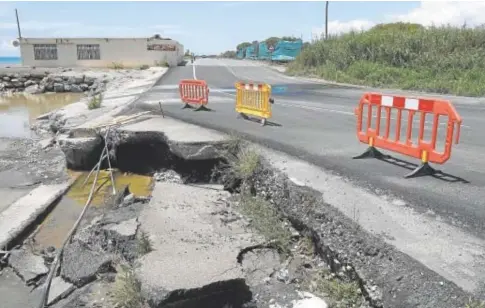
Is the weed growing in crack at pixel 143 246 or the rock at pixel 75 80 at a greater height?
the rock at pixel 75 80

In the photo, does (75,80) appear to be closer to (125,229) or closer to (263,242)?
(125,229)

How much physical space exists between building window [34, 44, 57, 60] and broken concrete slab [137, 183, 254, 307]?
44435 mm

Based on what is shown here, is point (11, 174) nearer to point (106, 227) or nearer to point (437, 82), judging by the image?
point (106, 227)

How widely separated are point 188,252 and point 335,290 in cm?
153

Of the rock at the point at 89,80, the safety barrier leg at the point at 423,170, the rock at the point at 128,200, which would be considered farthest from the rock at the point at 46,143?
the rock at the point at 89,80

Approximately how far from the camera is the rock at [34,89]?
3412 centimetres

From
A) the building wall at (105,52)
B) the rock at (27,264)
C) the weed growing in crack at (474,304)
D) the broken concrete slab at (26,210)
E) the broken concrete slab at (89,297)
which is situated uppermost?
the building wall at (105,52)

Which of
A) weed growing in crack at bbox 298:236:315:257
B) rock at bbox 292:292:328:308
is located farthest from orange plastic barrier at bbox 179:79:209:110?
rock at bbox 292:292:328:308

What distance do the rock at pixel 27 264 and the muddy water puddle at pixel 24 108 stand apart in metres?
11.0

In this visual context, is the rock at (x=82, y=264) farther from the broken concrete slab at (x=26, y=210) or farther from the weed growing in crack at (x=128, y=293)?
the broken concrete slab at (x=26, y=210)

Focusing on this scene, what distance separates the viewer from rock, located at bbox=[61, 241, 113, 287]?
16.0 ft

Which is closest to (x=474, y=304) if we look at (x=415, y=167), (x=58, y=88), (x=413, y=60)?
(x=415, y=167)

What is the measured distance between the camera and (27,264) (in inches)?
220

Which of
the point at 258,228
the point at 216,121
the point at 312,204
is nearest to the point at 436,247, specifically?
the point at 312,204
